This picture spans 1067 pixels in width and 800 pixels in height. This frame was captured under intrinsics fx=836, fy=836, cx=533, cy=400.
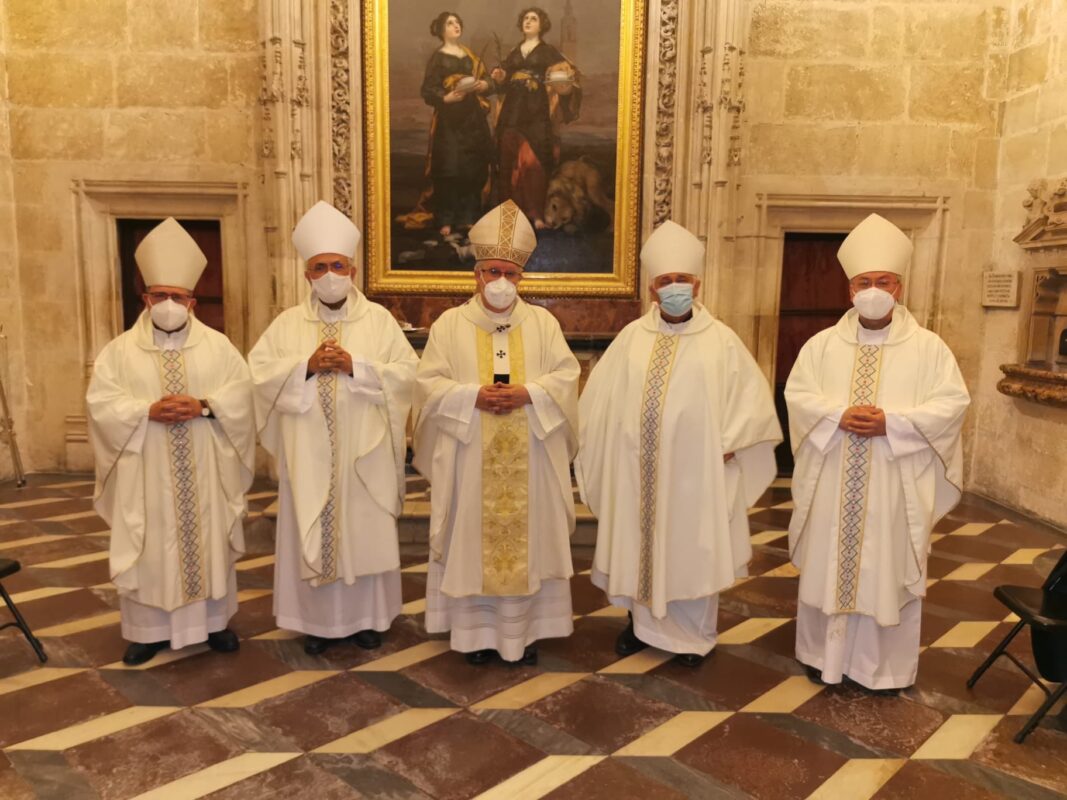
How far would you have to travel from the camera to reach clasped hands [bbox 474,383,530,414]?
3666 mm

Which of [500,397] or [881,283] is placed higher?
[881,283]

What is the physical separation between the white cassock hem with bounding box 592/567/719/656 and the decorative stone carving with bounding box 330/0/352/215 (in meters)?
4.79

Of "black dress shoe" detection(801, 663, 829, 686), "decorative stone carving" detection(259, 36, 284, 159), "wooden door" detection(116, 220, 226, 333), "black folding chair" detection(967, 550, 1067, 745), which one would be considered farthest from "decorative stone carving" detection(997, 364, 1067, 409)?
"wooden door" detection(116, 220, 226, 333)

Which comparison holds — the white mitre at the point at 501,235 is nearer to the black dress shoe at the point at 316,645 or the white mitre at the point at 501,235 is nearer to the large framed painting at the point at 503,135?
the black dress shoe at the point at 316,645

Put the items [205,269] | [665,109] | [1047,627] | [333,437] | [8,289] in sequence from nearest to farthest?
[1047,627], [333,437], [665,109], [8,289], [205,269]

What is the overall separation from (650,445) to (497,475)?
0.71 m

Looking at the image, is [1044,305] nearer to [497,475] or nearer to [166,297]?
[497,475]

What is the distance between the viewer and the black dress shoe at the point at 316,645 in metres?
3.94

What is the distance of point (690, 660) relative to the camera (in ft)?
12.6

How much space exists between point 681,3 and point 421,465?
198 inches

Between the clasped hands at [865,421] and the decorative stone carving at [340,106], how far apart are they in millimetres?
5033

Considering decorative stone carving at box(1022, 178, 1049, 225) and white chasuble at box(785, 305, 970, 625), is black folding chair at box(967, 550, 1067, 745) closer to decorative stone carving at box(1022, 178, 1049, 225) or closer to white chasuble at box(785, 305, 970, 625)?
white chasuble at box(785, 305, 970, 625)

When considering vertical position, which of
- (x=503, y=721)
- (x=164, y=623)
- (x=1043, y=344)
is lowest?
(x=503, y=721)

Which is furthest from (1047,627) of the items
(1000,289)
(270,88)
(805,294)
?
(270,88)
